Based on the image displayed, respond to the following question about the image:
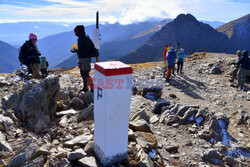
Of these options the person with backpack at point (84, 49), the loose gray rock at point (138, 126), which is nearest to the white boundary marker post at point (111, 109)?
the loose gray rock at point (138, 126)

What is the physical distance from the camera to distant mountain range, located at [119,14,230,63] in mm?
137250

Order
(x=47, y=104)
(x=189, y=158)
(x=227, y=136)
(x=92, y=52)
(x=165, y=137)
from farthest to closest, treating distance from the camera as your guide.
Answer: (x=92, y=52), (x=227, y=136), (x=165, y=137), (x=47, y=104), (x=189, y=158)

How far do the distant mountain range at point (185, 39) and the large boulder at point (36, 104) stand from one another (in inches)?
5035

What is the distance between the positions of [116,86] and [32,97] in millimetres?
3362

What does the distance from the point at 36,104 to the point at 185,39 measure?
150503 millimetres

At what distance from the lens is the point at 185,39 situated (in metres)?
143

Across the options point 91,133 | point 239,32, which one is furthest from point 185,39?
point 91,133

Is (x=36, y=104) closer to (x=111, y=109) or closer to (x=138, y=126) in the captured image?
(x=138, y=126)

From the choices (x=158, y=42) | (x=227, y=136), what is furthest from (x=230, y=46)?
(x=227, y=136)

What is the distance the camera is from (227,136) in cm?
652

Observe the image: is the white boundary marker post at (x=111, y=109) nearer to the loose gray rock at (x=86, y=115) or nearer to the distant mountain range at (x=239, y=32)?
the loose gray rock at (x=86, y=115)

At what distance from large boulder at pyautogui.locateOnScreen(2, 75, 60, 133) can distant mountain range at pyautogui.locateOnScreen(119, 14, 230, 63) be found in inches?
5035

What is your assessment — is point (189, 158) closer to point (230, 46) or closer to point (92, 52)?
point (92, 52)

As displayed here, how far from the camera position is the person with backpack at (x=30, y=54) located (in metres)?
8.10
